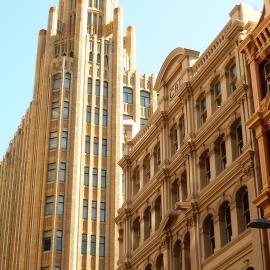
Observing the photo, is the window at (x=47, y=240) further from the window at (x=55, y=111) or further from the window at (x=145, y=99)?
the window at (x=145, y=99)

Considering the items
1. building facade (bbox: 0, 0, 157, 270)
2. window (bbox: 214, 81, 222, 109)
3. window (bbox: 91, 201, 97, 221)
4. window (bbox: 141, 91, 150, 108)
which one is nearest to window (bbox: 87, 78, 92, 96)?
building facade (bbox: 0, 0, 157, 270)

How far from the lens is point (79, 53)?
299 feet

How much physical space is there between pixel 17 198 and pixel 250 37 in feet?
214

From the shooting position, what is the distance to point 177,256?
41.7 metres

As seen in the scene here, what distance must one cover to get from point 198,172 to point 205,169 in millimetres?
431

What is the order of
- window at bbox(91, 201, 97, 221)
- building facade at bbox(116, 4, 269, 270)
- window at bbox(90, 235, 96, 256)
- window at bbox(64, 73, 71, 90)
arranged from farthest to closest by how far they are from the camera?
window at bbox(64, 73, 71, 90)
window at bbox(91, 201, 97, 221)
window at bbox(90, 235, 96, 256)
building facade at bbox(116, 4, 269, 270)

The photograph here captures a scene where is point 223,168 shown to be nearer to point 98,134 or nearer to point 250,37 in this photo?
point 250,37

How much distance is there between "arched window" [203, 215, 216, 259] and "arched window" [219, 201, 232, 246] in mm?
1209

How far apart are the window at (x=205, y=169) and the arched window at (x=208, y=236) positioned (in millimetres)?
2320

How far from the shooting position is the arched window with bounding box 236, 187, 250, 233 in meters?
35.5

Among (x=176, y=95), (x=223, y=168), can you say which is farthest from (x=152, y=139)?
(x=223, y=168)

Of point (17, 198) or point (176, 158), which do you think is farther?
point (17, 198)

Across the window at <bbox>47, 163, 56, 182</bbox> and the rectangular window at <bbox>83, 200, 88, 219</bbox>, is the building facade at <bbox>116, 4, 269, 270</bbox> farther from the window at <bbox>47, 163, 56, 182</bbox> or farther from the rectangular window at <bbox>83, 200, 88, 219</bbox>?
the window at <bbox>47, 163, 56, 182</bbox>

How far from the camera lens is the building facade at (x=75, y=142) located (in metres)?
78.8
